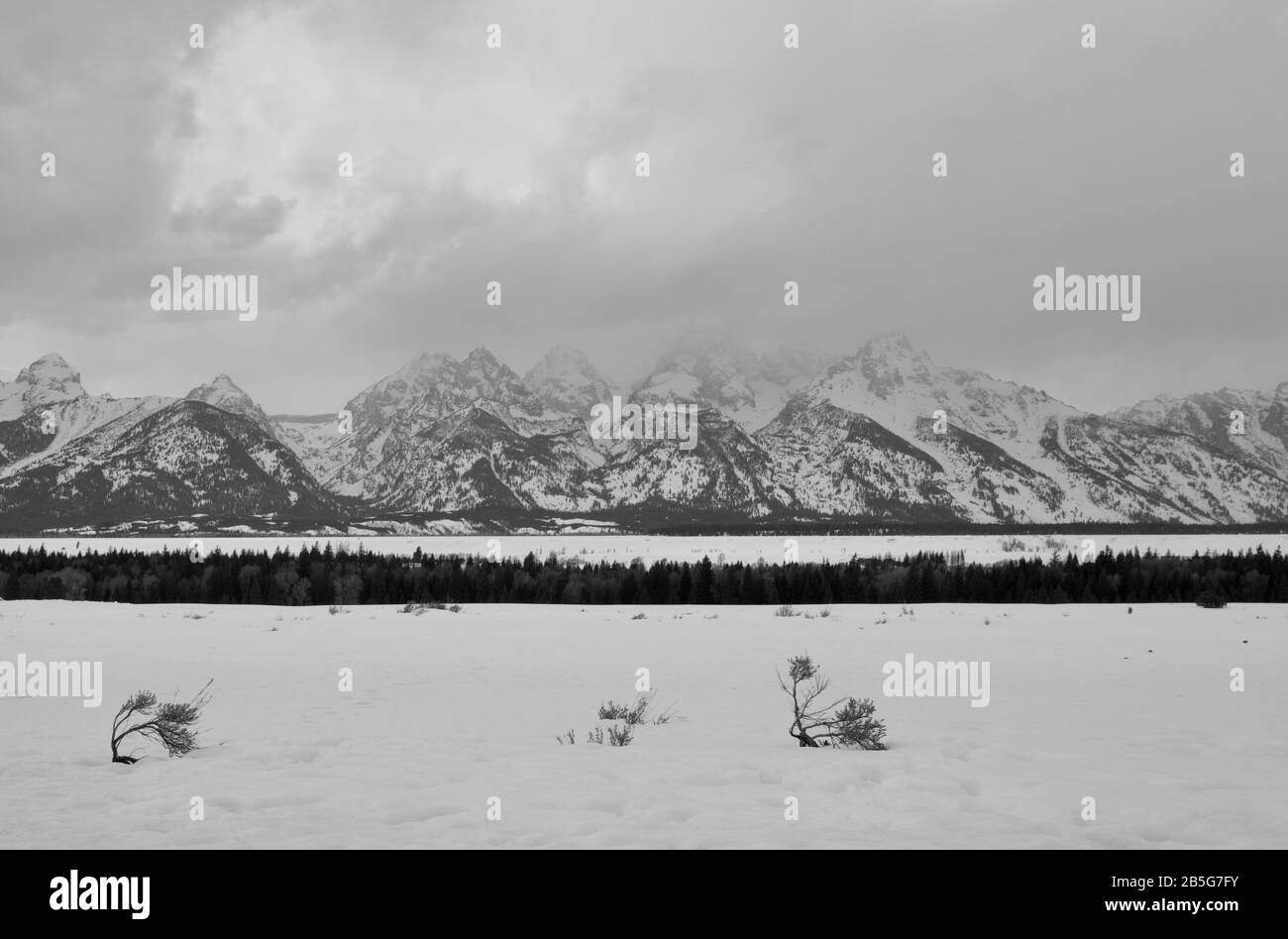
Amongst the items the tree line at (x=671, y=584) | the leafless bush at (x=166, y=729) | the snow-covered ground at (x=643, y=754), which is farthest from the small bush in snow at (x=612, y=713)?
the tree line at (x=671, y=584)

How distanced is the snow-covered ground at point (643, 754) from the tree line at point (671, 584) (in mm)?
38716

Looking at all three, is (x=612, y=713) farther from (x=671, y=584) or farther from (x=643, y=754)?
(x=671, y=584)

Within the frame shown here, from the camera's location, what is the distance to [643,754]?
11352 mm

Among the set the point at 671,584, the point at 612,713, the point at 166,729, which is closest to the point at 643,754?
the point at 612,713

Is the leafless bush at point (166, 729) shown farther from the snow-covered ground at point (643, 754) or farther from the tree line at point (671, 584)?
the tree line at point (671, 584)

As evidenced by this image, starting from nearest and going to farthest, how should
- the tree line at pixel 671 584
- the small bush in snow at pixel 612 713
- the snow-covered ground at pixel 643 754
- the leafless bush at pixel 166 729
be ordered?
the snow-covered ground at pixel 643 754
the leafless bush at pixel 166 729
the small bush in snow at pixel 612 713
the tree line at pixel 671 584

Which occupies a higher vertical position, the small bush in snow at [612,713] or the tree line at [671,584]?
the small bush in snow at [612,713]

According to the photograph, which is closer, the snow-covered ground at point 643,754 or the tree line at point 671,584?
the snow-covered ground at point 643,754

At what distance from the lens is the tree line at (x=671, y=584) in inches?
2507

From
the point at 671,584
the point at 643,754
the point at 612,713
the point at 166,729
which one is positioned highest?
the point at 166,729

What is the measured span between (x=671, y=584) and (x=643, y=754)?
60.5m

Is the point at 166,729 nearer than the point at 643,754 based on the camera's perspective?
Yes

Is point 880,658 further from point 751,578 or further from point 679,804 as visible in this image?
point 751,578

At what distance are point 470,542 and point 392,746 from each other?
151 m
